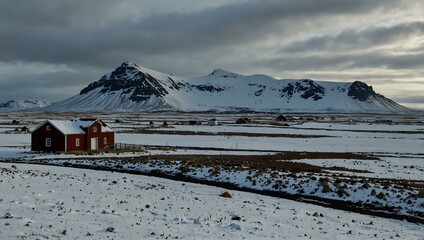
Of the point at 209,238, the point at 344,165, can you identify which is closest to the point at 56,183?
the point at 209,238

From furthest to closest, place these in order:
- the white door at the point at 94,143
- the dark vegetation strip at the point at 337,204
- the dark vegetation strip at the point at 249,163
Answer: the white door at the point at 94,143 → the dark vegetation strip at the point at 249,163 → the dark vegetation strip at the point at 337,204

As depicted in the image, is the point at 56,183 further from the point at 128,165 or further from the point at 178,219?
the point at 128,165

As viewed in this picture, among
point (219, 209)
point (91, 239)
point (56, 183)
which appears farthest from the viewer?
point (56, 183)

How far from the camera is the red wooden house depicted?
189 feet

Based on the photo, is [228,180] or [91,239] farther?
[228,180]

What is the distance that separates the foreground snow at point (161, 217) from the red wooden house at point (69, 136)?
34.0 metres

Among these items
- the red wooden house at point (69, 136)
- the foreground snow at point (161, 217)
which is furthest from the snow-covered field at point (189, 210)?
the red wooden house at point (69, 136)

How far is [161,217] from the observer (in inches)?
658

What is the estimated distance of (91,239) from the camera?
41.8 ft

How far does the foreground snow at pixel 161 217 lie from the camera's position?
552 inches

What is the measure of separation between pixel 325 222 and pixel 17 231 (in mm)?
11619

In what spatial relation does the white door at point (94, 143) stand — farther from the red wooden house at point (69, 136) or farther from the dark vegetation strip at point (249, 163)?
the dark vegetation strip at point (249, 163)

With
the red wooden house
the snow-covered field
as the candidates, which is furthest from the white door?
the snow-covered field

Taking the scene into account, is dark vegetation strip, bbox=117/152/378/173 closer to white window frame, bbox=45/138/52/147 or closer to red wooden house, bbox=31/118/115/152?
red wooden house, bbox=31/118/115/152
